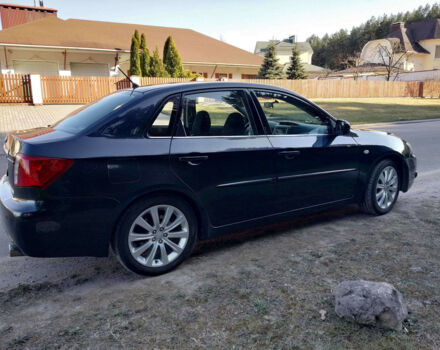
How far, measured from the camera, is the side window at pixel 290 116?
13.2 ft

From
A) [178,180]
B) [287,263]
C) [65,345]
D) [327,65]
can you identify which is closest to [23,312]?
[65,345]

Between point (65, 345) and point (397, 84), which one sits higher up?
point (397, 84)

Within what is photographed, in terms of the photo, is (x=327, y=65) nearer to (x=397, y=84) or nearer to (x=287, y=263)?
(x=397, y=84)

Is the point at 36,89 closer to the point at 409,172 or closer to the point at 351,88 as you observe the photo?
the point at 409,172

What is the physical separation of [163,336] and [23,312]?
1097 millimetres

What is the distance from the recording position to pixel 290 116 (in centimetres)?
449

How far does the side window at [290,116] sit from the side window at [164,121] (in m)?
1.03

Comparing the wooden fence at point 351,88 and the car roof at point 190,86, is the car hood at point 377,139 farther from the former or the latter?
the wooden fence at point 351,88

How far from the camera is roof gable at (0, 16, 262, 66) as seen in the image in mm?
25797

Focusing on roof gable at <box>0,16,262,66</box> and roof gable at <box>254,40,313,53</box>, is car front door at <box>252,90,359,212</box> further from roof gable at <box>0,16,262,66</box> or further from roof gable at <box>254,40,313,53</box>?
roof gable at <box>254,40,313,53</box>

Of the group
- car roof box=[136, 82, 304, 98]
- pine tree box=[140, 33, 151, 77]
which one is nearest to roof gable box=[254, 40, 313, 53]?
pine tree box=[140, 33, 151, 77]

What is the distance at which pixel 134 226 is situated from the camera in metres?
3.10

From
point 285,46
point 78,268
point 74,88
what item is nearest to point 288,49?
point 285,46

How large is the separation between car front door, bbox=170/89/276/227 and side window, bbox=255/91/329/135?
0.30m
